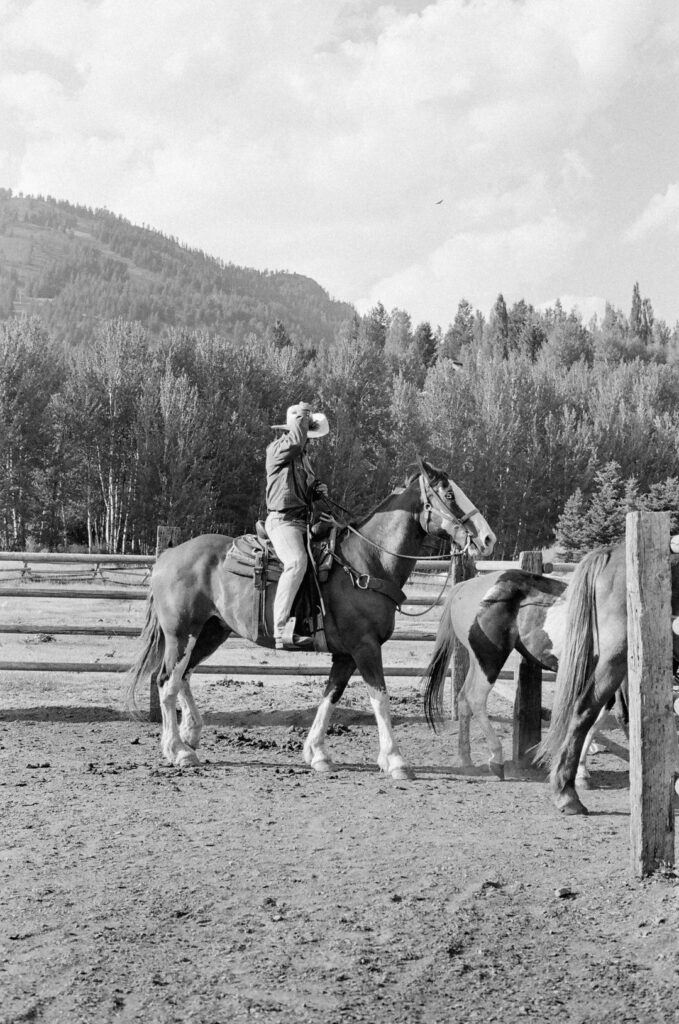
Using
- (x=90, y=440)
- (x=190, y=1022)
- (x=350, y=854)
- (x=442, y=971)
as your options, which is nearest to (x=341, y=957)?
(x=442, y=971)

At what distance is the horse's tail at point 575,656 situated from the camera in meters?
5.88

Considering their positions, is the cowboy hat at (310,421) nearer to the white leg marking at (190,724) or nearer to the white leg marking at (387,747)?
the white leg marking at (387,747)

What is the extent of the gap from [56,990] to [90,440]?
147ft

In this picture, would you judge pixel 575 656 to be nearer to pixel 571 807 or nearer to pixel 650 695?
pixel 571 807

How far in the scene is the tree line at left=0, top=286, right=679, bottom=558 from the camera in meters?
44.9

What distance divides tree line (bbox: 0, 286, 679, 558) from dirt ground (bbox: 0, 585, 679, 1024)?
1296 inches

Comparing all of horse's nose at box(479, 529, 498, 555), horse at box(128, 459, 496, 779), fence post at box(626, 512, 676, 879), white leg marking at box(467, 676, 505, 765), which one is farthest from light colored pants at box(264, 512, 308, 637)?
fence post at box(626, 512, 676, 879)

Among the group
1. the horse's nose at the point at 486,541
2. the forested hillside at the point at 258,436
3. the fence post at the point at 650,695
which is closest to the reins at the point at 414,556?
the horse's nose at the point at 486,541

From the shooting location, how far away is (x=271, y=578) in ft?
24.4

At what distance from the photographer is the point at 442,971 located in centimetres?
340

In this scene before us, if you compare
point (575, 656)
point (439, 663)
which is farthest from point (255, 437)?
point (575, 656)

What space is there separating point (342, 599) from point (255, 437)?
40.0 metres

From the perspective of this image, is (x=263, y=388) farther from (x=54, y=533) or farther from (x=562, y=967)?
(x=562, y=967)

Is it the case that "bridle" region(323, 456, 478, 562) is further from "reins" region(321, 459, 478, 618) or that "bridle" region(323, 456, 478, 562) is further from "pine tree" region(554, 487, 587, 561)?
"pine tree" region(554, 487, 587, 561)
